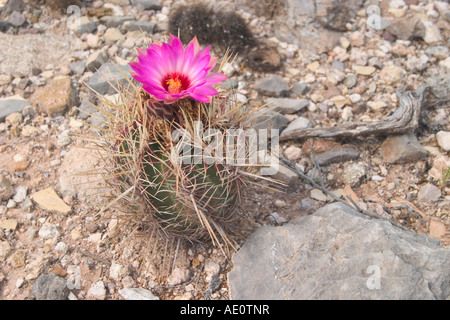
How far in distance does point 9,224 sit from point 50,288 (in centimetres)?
54

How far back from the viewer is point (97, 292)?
2.11 meters

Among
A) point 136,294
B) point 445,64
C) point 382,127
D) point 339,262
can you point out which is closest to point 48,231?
point 136,294

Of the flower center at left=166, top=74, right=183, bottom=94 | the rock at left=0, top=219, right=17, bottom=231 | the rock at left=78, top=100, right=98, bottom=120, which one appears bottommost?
the rock at left=0, top=219, right=17, bottom=231

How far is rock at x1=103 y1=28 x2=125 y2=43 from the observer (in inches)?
140

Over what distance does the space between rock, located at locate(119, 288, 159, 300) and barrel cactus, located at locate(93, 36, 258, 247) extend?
0.36 meters

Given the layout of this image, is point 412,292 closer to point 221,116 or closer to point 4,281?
point 221,116

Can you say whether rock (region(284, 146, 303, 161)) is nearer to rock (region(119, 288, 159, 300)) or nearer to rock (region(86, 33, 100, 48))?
rock (region(119, 288, 159, 300))

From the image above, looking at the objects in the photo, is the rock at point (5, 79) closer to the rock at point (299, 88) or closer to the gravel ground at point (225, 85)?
the gravel ground at point (225, 85)

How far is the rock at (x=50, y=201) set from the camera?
2.49 meters

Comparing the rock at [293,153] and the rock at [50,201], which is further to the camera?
the rock at [293,153]

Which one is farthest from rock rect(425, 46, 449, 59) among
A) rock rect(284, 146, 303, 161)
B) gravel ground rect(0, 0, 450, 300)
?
rock rect(284, 146, 303, 161)

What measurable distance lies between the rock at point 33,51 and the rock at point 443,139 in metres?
2.68

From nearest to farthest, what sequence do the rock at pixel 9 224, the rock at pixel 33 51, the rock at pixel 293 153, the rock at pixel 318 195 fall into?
1. the rock at pixel 9 224
2. the rock at pixel 318 195
3. the rock at pixel 293 153
4. the rock at pixel 33 51

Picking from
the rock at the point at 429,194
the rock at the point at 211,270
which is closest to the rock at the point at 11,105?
the rock at the point at 211,270
